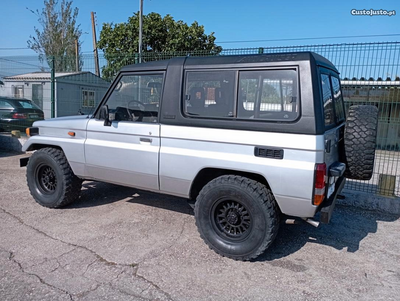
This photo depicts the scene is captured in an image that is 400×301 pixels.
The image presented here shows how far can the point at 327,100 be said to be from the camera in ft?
12.0

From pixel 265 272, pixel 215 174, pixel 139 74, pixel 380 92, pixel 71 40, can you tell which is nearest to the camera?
pixel 265 272

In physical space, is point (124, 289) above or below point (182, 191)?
below

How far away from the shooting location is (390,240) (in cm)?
432

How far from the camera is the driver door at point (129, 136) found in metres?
4.00

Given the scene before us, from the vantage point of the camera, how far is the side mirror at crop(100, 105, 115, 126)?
13.6ft

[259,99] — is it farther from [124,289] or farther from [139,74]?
[124,289]

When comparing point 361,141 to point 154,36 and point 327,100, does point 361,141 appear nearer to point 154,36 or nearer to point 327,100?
point 327,100

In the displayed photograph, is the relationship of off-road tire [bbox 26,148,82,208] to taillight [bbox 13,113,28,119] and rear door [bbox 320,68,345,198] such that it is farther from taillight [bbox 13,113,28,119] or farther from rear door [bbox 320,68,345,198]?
taillight [bbox 13,113,28,119]

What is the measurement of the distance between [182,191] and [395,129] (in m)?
4.93

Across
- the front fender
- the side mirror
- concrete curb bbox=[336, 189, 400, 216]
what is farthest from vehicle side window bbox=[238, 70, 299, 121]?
concrete curb bbox=[336, 189, 400, 216]

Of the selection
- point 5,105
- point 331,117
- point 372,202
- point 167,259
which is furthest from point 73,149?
point 5,105

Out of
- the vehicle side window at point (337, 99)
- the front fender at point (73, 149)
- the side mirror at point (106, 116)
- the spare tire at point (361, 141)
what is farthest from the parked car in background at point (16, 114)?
the spare tire at point (361, 141)

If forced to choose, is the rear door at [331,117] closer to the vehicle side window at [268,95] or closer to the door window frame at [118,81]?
the vehicle side window at [268,95]

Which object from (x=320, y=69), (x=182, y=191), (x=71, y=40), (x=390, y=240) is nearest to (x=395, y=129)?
(x=390, y=240)
